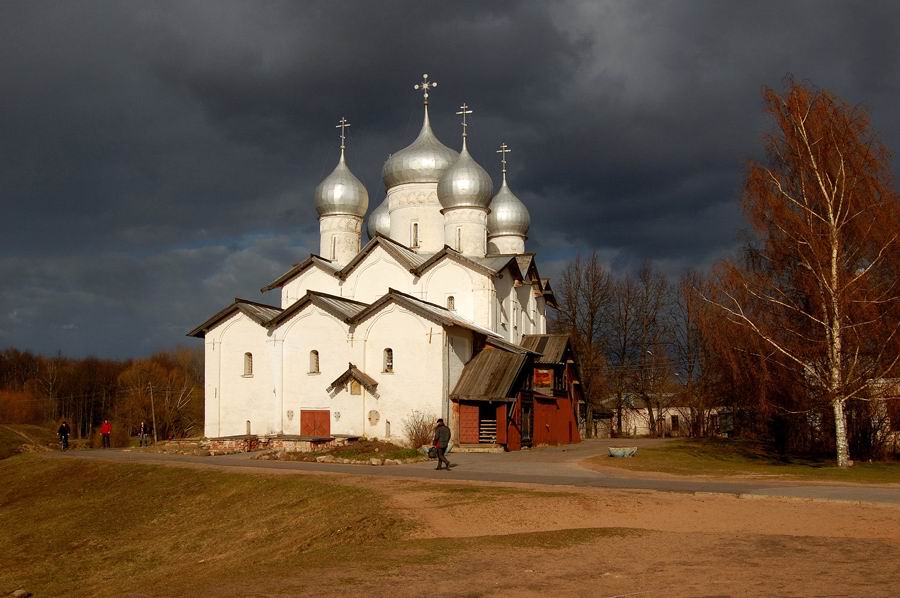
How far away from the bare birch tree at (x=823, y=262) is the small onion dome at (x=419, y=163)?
20579 mm

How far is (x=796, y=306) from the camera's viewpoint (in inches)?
1069

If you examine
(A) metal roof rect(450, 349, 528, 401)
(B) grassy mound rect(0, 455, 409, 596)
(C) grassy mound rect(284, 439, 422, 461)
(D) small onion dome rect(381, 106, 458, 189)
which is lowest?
(B) grassy mound rect(0, 455, 409, 596)

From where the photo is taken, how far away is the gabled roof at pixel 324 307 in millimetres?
36625

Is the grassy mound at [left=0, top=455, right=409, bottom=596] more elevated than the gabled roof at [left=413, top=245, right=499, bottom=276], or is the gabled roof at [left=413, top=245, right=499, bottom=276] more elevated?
the gabled roof at [left=413, top=245, right=499, bottom=276]

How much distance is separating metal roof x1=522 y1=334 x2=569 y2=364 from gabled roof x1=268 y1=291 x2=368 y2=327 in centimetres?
1020

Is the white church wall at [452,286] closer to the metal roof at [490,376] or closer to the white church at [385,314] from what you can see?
the white church at [385,314]

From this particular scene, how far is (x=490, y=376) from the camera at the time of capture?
35.2 meters

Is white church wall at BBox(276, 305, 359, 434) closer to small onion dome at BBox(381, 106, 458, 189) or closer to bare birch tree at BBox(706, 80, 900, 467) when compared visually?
small onion dome at BBox(381, 106, 458, 189)

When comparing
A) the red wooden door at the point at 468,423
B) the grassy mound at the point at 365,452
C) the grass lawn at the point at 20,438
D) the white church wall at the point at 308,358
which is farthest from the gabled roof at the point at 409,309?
the grass lawn at the point at 20,438

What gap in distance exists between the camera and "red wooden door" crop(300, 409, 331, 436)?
35.9 m

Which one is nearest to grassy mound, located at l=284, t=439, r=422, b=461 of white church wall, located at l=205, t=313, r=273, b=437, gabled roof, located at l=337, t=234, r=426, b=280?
white church wall, located at l=205, t=313, r=273, b=437

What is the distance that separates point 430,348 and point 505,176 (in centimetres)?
2042

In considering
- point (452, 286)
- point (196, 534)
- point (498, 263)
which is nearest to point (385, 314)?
point (452, 286)

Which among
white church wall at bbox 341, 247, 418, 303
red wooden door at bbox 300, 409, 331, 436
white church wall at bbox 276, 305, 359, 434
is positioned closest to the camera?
red wooden door at bbox 300, 409, 331, 436
